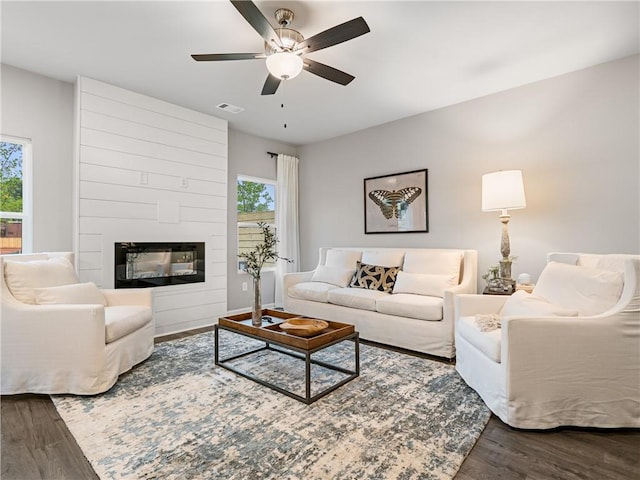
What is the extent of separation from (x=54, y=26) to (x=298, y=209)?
3.68 m

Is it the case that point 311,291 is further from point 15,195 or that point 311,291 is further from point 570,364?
point 15,195

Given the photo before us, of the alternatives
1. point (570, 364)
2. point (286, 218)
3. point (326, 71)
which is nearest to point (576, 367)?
point (570, 364)

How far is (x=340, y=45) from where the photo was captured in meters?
2.72

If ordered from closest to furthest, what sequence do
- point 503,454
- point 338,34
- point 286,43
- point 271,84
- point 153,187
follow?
point 503,454 → point 338,34 → point 286,43 → point 271,84 → point 153,187

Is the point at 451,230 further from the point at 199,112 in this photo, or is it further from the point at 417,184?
the point at 199,112

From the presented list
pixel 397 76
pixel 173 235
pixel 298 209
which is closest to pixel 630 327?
pixel 397 76

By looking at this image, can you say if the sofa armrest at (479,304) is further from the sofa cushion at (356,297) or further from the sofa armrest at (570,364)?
the sofa cushion at (356,297)

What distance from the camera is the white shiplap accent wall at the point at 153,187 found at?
11.0 ft

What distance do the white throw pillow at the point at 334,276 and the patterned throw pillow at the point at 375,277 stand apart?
0.10m

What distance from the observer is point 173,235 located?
398cm

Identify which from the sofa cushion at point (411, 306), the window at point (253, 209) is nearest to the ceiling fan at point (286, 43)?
the sofa cushion at point (411, 306)

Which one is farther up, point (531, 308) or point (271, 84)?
point (271, 84)

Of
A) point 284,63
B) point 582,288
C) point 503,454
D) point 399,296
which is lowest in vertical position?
point 503,454

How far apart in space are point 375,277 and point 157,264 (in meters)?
2.49
